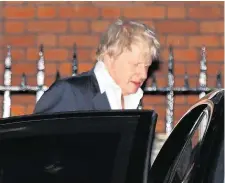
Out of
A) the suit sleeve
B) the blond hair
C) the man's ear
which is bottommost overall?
the suit sleeve

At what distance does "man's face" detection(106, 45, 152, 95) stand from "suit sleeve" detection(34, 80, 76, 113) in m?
0.25

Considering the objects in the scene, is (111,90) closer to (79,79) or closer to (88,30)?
(79,79)

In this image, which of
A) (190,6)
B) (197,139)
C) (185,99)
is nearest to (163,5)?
(190,6)

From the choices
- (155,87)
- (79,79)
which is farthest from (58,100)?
(155,87)

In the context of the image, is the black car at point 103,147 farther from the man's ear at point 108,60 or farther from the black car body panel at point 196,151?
the man's ear at point 108,60

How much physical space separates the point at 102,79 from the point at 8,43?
2.43m

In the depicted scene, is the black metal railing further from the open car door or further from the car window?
the open car door

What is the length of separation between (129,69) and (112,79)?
0.10 m

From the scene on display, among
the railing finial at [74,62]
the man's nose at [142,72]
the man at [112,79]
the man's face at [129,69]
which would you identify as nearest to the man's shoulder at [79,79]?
the man at [112,79]

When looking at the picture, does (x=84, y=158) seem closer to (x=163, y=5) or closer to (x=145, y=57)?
(x=145, y=57)

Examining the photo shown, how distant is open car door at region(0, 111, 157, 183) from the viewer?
2941 millimetres

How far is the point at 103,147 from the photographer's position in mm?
3023

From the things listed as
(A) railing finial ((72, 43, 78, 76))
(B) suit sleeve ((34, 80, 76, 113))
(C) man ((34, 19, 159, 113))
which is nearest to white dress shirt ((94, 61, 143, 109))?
(C) man ((34, 19, 159, 113))

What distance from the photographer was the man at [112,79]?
4137 millimetres
